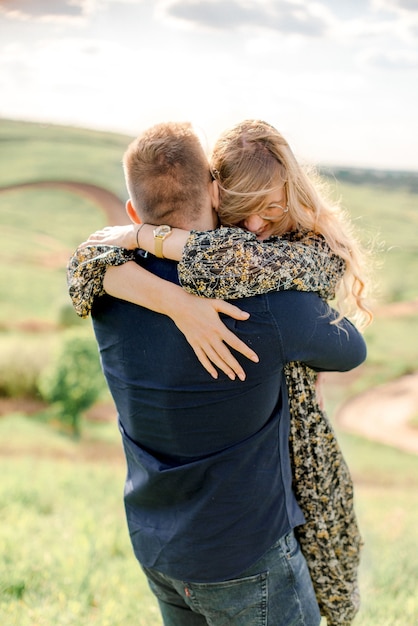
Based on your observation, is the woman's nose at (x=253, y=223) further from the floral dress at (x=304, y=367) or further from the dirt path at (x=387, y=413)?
the dirt path at (x=387, y=413)

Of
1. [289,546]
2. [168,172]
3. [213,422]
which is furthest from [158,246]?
[289,546]

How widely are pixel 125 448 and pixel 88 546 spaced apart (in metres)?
1.78

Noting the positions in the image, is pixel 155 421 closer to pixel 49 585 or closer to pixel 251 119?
pixel 251 119

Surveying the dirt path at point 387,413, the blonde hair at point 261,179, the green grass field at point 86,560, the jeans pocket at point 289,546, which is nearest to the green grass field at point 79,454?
the green grass field at point 86,560

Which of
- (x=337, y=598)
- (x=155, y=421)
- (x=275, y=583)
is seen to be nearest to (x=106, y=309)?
(x=155, y=421)

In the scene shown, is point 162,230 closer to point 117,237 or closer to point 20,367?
point 117,237

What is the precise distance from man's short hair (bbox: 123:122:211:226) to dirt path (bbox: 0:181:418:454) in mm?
10359

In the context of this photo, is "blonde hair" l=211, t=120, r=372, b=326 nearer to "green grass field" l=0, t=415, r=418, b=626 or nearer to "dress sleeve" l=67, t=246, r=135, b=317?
"dress sleeve" l=67, t=246, r=135, b=317

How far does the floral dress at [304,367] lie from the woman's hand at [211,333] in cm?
3

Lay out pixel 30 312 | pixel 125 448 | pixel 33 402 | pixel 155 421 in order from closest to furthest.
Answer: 1. pixel 155 421
2. pixel 125 448
3. pixel 33 402
4. pixel 30 312

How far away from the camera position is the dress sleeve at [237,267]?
3.94ft

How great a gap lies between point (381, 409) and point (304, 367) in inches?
587

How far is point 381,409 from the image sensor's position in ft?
50.9

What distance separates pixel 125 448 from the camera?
4.81 ft
